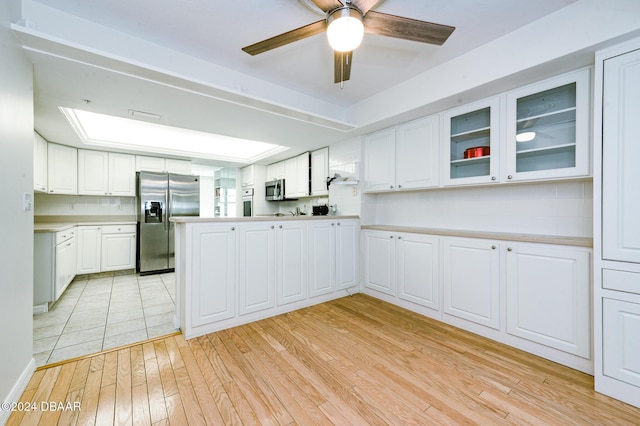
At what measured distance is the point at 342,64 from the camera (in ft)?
5.99

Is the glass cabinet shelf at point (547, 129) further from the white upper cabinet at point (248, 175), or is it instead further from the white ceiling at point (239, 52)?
the white upper cabinet at point (248, 175)

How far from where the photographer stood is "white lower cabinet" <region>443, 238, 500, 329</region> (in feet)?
7.37

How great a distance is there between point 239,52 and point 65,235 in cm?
324

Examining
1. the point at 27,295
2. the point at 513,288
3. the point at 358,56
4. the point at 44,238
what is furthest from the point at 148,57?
the point at 513,288

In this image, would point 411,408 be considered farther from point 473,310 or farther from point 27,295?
point 27,295

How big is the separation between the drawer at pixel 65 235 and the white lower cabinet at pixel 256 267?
88.4 inches

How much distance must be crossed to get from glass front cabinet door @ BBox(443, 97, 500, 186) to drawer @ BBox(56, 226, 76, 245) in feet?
14.1

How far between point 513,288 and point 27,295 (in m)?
3.46

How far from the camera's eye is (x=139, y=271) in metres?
4.61

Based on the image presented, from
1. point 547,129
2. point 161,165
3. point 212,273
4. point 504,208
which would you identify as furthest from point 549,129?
point 161,165

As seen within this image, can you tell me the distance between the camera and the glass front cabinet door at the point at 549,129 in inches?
73.1

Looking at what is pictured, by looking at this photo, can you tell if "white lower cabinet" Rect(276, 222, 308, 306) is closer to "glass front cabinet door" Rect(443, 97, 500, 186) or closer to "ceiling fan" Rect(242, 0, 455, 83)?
"glass front cabinet door" Rect(443, 97, 500, 186)

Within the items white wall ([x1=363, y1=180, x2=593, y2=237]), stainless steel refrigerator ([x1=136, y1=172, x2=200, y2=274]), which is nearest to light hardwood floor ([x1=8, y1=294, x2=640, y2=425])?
white wall ([x1=363, y1=180, x2=593, y2=237])

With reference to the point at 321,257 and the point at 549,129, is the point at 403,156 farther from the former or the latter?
the point at 321,257
